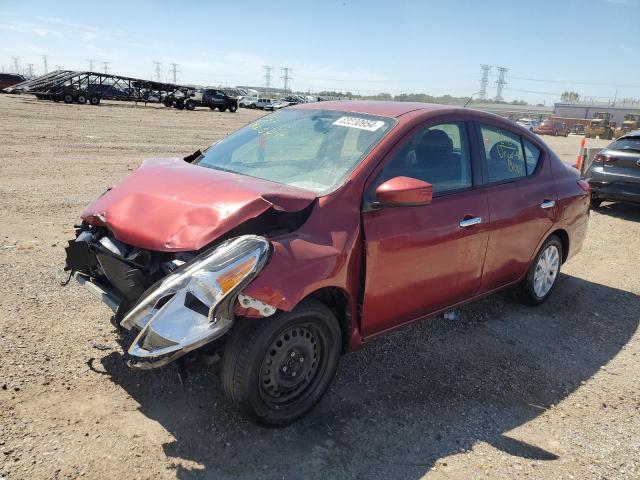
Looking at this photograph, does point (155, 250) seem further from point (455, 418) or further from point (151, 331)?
point (455, 418)

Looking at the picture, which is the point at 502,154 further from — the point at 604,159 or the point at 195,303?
the point at 604,159

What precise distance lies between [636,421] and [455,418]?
1.25 metres

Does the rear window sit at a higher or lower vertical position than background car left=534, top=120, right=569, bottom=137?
higher

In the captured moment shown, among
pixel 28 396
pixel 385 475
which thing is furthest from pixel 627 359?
pixel 28 396

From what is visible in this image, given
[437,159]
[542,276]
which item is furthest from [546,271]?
[437,159]

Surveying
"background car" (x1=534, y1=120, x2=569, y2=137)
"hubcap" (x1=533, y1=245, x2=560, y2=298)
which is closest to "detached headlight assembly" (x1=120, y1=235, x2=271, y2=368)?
"hubcap" (x1=533, y1=245, x2=560, y2=298)

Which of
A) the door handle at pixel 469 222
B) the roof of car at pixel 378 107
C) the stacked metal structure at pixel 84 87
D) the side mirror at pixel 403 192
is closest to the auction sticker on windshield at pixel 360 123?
the roof of car at pixel 378 107

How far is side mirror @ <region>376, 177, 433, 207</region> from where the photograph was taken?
298cm

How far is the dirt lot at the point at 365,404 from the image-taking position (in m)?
2.71

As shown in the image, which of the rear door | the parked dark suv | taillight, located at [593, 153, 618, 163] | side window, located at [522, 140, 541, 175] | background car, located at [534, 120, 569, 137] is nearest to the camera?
the rear door

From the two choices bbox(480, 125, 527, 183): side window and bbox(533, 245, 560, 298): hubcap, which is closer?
bbox(480, 125, 527, 183): side window

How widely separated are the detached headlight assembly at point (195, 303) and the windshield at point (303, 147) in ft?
2.61

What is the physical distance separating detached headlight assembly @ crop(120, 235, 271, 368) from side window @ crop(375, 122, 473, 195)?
43.3 inches

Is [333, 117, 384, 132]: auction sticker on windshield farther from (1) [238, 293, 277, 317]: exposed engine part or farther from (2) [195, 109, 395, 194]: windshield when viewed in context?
(1) [238, 293, 277, 317]: exposed engine part
